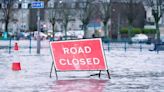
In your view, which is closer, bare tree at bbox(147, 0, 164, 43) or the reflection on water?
the reflection on water

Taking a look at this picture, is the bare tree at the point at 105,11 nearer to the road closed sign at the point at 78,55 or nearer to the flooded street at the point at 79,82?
the flooded street at the point at 79,82

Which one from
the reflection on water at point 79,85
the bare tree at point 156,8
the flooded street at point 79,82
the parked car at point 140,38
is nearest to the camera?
the reflection on water at point 79,85

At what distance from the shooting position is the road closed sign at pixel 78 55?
2095 cm

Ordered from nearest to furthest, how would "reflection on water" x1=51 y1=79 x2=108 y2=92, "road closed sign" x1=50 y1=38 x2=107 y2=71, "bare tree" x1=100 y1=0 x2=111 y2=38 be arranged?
"reflection on water" x1=51 y1=79 x2=108 y2=92
"road closed sign" x1=50 y1=38 x2=107 y2=71
"bare tree" x1=100 y1=0 x2=111 y2=38

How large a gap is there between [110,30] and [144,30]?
7.36 meters

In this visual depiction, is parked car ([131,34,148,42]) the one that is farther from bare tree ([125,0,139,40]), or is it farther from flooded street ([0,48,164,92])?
flooded street ([0,48,164,92])

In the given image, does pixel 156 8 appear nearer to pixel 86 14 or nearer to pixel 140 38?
pixel 140 38

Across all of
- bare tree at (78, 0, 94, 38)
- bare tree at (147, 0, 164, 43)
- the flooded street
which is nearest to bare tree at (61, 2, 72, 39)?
bare tree at (78, 0, 94, 38)

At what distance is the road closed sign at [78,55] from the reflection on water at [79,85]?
0.70 m

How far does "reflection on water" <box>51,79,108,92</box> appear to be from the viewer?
17.6 metres

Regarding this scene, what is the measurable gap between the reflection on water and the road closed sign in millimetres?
702

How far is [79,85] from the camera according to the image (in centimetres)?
1889

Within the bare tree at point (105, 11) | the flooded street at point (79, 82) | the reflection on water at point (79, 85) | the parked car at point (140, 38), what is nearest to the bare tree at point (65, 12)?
the bare tree at point (105, 11)

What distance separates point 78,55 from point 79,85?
8.06ft
